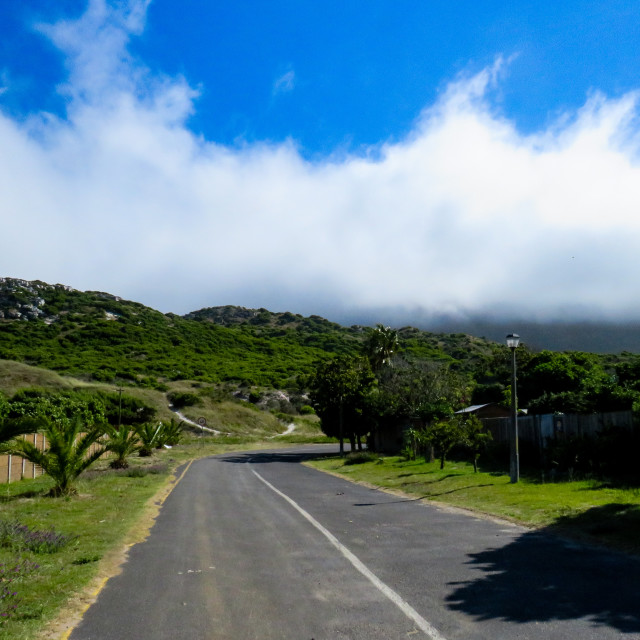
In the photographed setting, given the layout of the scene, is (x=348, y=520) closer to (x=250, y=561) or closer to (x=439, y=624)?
(x=250, y=561)

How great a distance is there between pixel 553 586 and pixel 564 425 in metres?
16.2

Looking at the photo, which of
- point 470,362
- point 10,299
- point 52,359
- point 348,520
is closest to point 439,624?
point 348,520

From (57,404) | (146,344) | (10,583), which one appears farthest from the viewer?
(146,344)

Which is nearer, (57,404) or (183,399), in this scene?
(57,404)

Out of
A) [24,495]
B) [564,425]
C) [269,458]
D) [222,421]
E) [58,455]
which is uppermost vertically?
[564,425]

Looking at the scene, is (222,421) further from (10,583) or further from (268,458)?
(10,583)

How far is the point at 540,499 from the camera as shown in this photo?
1496 centimetres

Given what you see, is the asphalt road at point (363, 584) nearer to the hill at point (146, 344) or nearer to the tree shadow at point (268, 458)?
the tree shadow at point (268, 458)

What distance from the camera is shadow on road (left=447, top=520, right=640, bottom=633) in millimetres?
6195

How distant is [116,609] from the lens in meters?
6.68

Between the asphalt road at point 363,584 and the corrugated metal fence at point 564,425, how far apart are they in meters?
9.04

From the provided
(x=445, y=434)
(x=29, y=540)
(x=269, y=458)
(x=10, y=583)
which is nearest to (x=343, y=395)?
(x=269, y=458)

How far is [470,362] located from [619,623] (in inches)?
4368

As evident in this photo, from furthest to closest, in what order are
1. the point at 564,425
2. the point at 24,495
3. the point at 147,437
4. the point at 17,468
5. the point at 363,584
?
the point at 147,437 < the point at 17,468 < the point at 564,425 < the point at 24,495 < the point at 363,584
